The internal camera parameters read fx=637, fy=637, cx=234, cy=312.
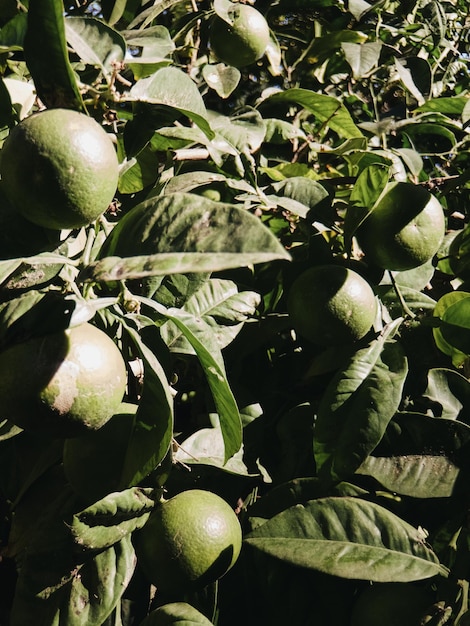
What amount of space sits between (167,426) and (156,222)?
0.97 ft

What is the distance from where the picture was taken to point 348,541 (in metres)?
1.08

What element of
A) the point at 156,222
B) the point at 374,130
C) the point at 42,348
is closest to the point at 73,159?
the point at 156,222

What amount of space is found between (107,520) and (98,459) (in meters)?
0.13

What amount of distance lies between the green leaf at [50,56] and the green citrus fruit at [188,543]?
0.66 m

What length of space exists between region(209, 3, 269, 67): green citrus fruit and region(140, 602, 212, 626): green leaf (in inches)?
48.6

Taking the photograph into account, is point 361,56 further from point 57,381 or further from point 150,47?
point 57,381


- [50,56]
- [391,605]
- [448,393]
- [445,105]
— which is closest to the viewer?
[50,56]

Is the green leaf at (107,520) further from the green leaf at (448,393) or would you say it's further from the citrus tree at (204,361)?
the green leaf at (448,393)

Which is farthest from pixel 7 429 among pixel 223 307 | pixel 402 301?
pixel 402 301

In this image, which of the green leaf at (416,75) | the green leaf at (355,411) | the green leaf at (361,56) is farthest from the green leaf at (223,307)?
the green leaf at (416,75)

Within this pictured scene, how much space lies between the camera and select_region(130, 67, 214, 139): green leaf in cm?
100

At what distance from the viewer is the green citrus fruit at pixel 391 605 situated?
1.06 metres

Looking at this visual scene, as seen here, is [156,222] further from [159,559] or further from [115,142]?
[159,559]

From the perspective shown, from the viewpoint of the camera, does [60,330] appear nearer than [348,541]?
Yes
